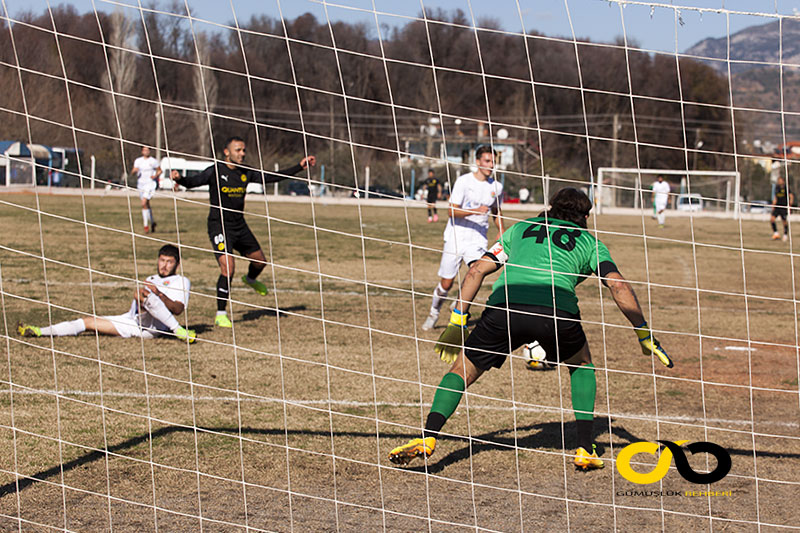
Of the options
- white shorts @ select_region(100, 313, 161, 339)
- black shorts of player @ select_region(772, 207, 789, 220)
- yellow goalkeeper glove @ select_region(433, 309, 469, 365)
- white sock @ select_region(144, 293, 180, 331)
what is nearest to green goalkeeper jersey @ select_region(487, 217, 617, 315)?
yellow goalkeeper glove @ select_region(433, 309, 469, 365)

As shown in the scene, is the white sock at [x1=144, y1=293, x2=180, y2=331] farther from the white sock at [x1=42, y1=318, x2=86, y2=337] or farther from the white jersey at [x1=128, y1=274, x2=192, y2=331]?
the white sock at [x1=42, y1=318, x2=86, y2=337]

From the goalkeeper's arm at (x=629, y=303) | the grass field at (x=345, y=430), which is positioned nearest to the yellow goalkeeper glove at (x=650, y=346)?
the goalkeeper's arm at (x=629, y=303)

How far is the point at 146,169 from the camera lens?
20.1m

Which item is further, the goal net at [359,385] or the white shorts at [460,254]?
the white shorts at [460,254]

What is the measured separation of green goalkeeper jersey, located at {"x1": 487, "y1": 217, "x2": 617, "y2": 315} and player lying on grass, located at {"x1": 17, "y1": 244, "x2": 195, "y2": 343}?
344 cm

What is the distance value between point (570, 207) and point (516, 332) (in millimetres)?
822

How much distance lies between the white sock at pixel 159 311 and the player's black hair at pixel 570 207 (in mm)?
3939

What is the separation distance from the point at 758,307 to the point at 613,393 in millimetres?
6430

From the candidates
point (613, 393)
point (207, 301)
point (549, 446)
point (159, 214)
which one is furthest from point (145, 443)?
point (159, 214)

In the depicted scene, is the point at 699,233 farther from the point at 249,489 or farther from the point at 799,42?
the point at 249,489

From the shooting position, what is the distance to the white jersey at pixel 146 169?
19875mm

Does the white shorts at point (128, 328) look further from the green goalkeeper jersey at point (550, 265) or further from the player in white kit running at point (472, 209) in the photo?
the green goalkeeper jersey at point (550, 265)

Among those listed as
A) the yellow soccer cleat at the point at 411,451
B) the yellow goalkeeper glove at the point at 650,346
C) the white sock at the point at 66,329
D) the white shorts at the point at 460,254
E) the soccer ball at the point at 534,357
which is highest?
the white shorts at the point at 460,254

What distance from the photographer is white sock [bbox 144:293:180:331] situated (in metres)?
7.33
